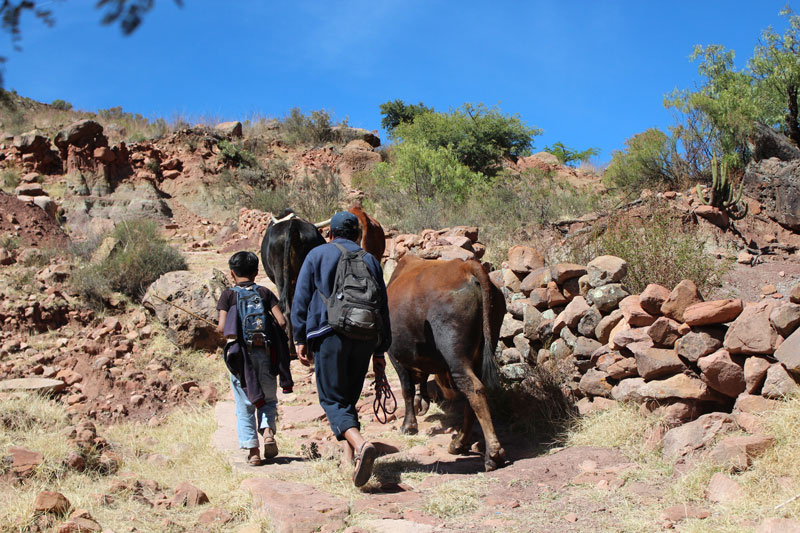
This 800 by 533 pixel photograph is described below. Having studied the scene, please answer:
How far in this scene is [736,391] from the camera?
4.55 metres

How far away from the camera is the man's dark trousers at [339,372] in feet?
14.7

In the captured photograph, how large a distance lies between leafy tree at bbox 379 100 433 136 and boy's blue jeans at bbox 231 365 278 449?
110ft

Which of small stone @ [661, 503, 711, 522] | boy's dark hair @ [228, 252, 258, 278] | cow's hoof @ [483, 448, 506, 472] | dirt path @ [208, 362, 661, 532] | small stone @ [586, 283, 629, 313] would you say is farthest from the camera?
small stone @ [586, 283, 629, 313]

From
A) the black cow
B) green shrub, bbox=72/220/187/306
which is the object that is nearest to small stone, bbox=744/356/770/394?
the black cow

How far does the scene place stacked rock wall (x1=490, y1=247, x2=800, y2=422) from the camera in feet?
14.5

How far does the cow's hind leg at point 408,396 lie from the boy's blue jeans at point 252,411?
1.14m

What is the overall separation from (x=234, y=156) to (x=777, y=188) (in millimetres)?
19669

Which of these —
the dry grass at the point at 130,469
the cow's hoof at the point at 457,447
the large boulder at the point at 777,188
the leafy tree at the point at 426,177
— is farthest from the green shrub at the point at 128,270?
the large boulder at the point at 777,188

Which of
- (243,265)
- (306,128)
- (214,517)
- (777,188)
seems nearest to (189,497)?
(214,517)

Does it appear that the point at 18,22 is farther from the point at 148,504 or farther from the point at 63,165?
the point at 63,165

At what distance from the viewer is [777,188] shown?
1359 cm

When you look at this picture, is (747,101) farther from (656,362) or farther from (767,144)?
(656,362)

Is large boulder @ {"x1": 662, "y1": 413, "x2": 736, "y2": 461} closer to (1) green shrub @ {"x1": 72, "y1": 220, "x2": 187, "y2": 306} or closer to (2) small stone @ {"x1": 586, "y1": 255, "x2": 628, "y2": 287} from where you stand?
(2) small stone @ {"x1": 586, "y1": 255, "x2": 628, "y2": 287}

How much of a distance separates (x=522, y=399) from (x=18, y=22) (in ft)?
16.4
